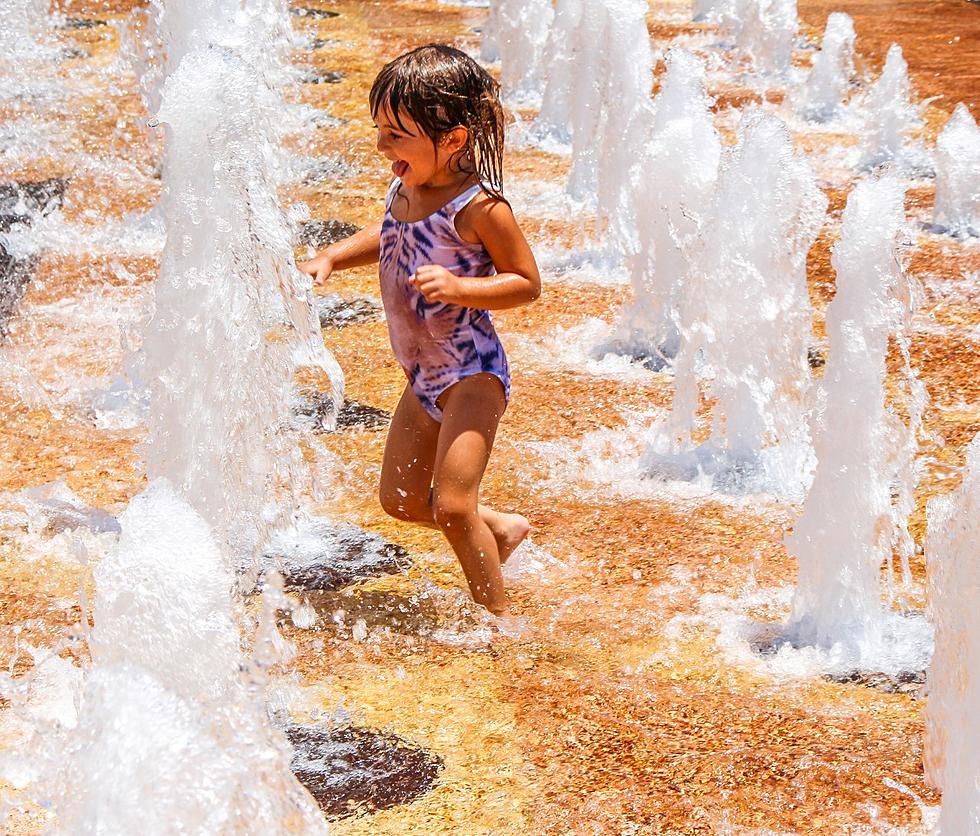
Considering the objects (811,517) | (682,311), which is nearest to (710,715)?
(811,517)

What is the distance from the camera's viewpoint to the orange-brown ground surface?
351 cm

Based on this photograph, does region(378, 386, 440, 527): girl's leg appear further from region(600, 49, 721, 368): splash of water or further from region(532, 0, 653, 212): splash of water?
region(532, 0, 653, 212): splash of water

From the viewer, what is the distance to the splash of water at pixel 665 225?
6648 millimetres

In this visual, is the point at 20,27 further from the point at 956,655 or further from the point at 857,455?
the point at 956,655

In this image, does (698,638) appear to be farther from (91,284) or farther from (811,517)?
(91,284)

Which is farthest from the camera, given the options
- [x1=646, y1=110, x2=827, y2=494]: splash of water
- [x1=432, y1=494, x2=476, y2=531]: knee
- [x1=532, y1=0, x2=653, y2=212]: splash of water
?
[x1=532, y1=0, x2=653, y2=212]: splash of water

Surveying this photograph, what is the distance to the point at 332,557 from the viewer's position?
191 inches

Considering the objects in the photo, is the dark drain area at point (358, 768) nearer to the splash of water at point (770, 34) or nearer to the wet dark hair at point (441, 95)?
the wet dark hair at point (441, 95)

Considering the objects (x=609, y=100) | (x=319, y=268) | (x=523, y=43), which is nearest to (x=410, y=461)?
(x=319, y=268)

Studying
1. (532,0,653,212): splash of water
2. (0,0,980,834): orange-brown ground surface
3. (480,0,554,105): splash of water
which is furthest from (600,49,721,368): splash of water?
(480,0,554,105): splash of water

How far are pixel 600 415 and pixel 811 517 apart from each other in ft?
5.30

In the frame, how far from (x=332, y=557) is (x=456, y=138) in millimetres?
1536

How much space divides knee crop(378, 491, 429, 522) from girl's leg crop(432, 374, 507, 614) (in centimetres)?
17

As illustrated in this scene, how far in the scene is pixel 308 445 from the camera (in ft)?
18.8
